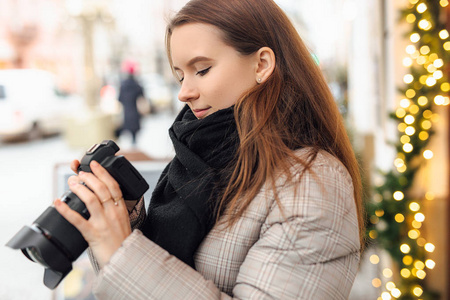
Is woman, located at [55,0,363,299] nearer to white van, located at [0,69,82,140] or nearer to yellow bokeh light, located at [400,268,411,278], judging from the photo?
yellow bokeh light, located at [400,268,411,278]

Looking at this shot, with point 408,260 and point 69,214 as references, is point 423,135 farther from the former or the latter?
point 69,214

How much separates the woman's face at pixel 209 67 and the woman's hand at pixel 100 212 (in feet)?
0.96

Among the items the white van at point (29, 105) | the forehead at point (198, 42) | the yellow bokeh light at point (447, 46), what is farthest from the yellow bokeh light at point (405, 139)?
the white van at point (29, 105)

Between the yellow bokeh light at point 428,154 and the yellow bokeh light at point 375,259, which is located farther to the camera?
the yellow bokeh light at point 375,259

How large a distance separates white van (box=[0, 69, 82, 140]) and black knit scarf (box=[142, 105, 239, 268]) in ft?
31.3

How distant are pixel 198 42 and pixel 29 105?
33.5ft

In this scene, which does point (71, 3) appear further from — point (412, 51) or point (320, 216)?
point (320, 216)

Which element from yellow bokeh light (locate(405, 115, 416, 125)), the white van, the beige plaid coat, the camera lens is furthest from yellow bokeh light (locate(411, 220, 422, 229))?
the white van

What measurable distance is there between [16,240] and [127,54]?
3376 cm

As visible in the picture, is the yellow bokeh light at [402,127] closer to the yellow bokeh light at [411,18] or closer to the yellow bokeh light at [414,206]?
the yellow bokeh light at [414,206]

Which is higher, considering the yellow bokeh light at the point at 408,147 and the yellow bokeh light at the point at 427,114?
the yellow bokeh light at the point at 427,114

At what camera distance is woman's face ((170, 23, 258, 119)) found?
1123 millimetres

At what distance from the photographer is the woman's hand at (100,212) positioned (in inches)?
38.2

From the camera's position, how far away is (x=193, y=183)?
1107 millimetres
